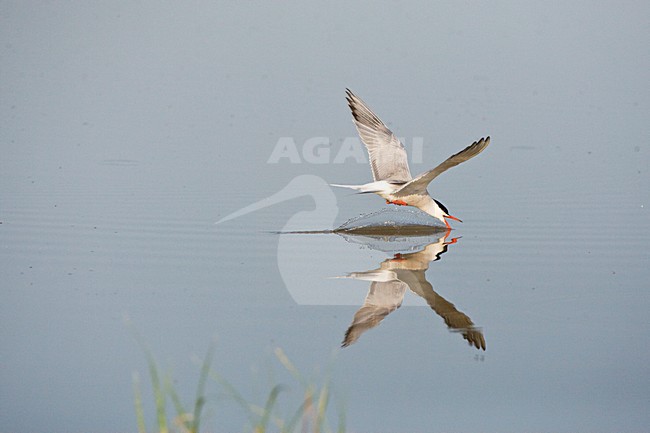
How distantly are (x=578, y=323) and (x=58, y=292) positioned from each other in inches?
121

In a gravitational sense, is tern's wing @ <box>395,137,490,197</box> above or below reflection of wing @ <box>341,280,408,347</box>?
above

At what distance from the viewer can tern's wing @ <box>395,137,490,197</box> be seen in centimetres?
671

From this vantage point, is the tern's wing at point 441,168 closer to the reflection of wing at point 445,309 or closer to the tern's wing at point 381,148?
the tern's wing at point 381,148

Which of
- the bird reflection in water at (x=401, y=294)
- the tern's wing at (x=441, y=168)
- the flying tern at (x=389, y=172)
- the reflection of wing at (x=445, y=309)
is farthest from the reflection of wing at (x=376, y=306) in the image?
the flying tern at (x=389, y=172)

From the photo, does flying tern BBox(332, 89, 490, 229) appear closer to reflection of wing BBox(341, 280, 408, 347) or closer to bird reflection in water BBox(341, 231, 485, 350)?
bird reflection in water BBox(341, 231, 485, 350)

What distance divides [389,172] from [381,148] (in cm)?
25

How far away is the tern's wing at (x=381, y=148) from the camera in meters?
8.55

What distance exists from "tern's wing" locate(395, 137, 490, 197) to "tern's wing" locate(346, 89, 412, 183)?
173 mm

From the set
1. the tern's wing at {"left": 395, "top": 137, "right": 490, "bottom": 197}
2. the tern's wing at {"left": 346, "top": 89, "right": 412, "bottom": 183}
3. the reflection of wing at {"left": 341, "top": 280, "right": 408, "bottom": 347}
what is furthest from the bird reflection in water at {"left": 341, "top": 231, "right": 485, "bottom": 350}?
the tern's wing at {"left": 346, "top": 89, "right": 412, "bottom": 183}

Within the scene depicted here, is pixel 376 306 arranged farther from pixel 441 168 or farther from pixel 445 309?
pixel 441 168

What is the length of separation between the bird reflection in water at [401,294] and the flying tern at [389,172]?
1.65 ft

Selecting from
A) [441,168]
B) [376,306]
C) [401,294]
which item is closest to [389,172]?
[441,168]

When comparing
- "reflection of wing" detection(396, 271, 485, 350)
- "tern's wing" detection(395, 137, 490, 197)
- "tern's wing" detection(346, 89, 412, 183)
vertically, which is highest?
"tern's wing" detection(346, 89, 412, 183)

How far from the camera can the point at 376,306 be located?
20.9 ft
